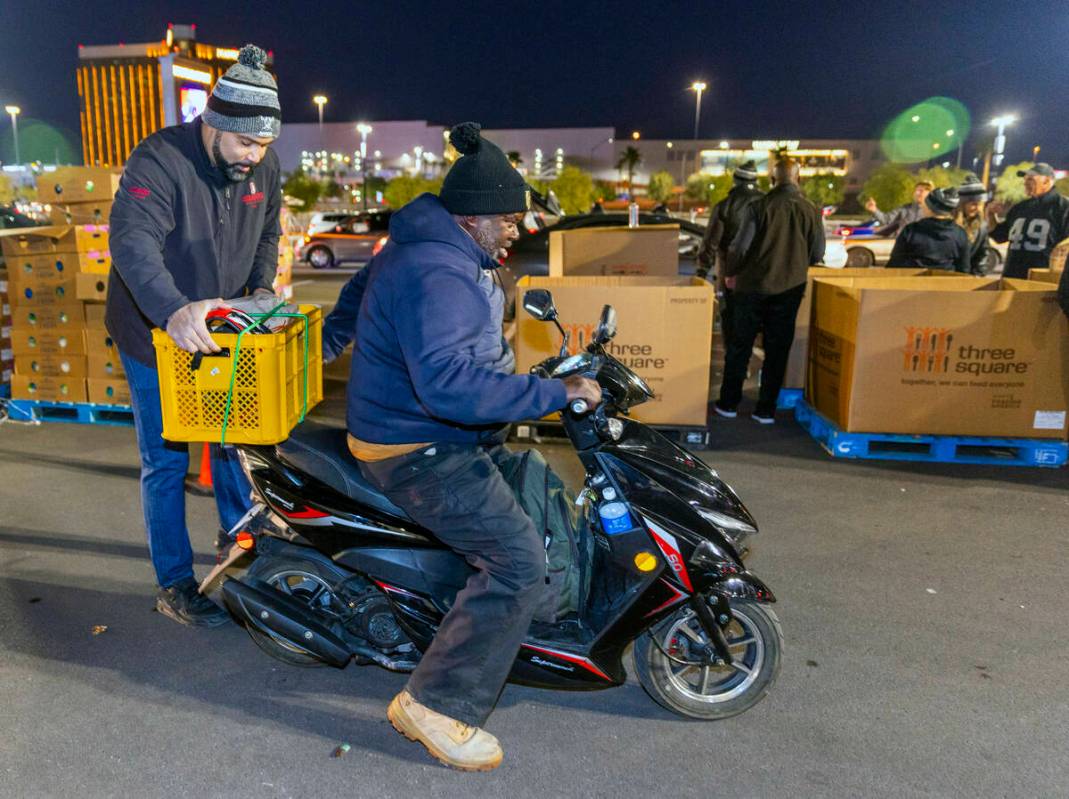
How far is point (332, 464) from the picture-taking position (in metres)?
2.96

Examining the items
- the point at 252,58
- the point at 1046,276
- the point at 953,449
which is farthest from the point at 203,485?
the point at 1046,276

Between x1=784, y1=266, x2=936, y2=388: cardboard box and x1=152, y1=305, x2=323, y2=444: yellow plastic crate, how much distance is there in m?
5.40

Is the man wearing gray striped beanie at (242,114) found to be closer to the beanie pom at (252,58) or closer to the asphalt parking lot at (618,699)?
the beanie pom at (252,58)

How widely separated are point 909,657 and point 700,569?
1.33 metres

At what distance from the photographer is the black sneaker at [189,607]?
3.71m

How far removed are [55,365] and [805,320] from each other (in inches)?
243

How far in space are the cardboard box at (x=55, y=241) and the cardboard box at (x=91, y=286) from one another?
308mm

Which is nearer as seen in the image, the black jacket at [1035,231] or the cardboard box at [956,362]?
the cardboard box at [956,362]

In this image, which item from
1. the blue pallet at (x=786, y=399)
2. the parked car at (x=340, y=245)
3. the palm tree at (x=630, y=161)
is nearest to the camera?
the blue pallet at (x=786, y=399)

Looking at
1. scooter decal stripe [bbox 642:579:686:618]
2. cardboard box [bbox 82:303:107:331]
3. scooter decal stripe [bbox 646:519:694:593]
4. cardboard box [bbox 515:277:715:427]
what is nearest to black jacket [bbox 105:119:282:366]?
scooter decal stripe [bbox 646:519:694:593]

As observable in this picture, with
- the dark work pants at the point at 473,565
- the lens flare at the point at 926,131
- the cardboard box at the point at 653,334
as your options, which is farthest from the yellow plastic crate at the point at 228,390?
the lens flare at the point at 926,131

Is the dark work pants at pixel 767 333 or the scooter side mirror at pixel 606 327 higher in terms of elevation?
the scooter side mirror at pixel 606 327

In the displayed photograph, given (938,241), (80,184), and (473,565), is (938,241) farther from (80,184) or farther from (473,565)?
(80,184)

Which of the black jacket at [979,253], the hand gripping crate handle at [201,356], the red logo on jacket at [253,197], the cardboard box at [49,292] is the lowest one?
the cardboard box at [49,292]
